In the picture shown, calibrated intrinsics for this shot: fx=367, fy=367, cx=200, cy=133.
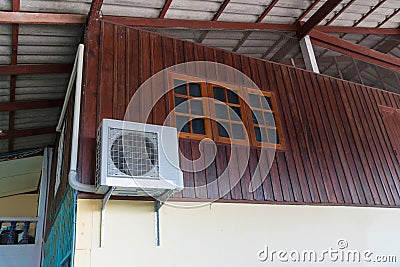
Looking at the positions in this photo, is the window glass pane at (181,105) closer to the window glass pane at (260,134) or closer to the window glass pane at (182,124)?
the window glass pane at (182,124)

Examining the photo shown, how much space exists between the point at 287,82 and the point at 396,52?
156 inches

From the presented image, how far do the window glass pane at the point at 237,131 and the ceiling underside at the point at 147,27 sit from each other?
1.55 m

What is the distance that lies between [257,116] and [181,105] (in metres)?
1.06

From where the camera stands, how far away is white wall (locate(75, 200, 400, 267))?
3.25 m

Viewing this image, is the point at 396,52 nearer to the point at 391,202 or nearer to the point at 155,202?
the point at 391,202

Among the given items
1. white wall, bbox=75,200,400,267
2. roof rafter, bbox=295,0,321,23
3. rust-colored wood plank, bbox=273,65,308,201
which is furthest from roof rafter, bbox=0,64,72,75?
roof rafter, bbox=295,0,321,23

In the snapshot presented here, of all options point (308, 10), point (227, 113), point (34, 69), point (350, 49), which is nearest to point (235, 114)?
point (227, 113)

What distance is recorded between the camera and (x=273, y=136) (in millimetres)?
4641

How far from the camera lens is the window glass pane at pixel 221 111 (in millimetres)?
4414

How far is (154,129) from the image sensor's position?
3416mm

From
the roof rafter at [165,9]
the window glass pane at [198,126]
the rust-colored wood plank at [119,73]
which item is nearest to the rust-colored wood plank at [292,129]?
the window glass pane at [198,126]

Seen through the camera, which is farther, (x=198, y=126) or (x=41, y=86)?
(x=41, y=86)

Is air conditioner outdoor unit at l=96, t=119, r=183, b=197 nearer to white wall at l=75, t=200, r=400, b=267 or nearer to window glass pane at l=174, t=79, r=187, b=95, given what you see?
white wall at l=75, t=200, r=400, b=267

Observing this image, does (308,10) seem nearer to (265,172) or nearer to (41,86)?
(265,172)
